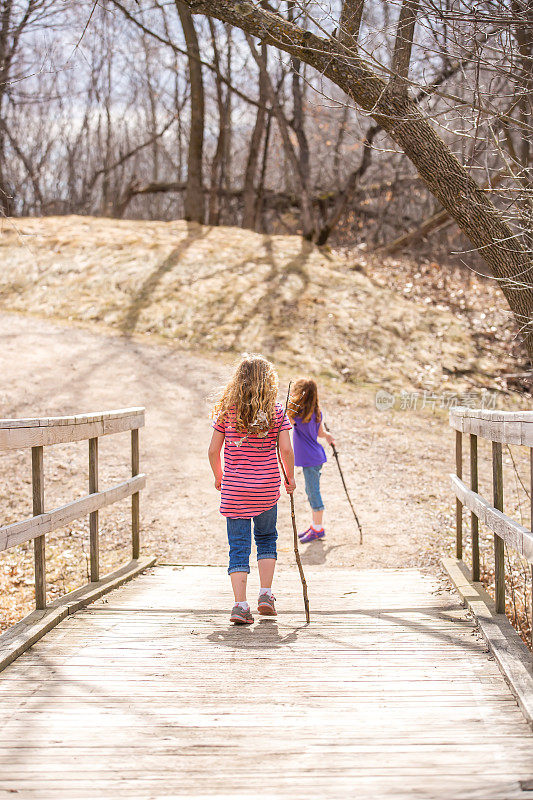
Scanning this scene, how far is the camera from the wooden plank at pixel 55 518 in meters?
3.99

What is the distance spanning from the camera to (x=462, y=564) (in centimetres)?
607

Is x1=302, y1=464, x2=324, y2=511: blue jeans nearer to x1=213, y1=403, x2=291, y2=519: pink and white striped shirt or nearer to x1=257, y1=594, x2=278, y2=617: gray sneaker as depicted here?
x1=213, y1=403, x2=291, y2=519: pink and white striped shirt

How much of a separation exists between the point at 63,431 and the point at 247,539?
1.38m

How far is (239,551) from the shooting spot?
4965 mm

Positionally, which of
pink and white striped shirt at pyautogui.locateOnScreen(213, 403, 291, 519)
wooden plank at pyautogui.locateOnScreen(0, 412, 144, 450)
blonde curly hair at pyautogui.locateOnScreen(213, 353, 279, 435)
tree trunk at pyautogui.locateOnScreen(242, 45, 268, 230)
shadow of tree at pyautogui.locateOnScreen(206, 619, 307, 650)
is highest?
tree trunk at pyautogui.locateOnScreen(242, 45, 268, 230)

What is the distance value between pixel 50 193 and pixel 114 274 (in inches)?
929

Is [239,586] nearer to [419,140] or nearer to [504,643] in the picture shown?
[504,643]

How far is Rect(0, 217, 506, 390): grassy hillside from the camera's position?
16.0 metres

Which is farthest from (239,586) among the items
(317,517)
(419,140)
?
(419,140)

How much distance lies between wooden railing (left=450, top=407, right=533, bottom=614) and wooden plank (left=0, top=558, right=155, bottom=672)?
2592 mm

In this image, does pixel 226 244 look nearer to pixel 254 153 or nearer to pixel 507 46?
pixel 254 153

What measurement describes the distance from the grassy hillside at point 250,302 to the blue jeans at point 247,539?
1038 centimetres

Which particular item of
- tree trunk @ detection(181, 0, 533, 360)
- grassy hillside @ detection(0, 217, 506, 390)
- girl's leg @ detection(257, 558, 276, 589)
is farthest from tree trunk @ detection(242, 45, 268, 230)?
girl's leg @ detection(257, 558, 276, 589)

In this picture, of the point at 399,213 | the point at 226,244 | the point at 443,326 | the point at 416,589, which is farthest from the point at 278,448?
the point at 399,213
